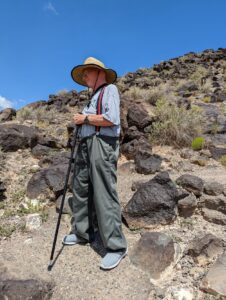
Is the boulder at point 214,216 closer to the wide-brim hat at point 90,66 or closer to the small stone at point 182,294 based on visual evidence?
the small stone at point 182,294

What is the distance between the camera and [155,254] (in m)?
3.43

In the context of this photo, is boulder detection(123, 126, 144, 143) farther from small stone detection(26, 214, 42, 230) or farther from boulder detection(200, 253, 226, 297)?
boulder detection(200, 253, 226, 297)

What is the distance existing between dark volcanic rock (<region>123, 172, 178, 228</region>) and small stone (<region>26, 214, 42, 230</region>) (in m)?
1.12

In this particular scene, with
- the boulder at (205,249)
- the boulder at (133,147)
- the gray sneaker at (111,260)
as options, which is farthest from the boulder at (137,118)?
the gray sneaker at (111,260)

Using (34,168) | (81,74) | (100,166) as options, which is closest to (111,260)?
(100,166)

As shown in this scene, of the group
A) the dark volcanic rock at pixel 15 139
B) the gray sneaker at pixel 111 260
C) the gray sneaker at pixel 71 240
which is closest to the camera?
the gray sneaker at pixel 111 260

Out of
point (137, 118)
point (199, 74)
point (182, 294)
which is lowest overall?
point (182, 294)

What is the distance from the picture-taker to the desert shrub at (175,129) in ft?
24.7

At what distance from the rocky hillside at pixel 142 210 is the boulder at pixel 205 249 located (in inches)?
0.4

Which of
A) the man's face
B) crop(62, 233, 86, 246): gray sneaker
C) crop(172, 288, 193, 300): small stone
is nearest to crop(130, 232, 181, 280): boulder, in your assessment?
crop(172, 288, 193, 300): small stone

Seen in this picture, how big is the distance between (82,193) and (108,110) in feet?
3.20

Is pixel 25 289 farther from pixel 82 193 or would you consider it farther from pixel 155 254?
pixel 155 254

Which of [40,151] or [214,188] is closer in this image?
[214,188]

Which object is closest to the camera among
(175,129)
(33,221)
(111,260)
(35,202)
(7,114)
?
(111,260)
